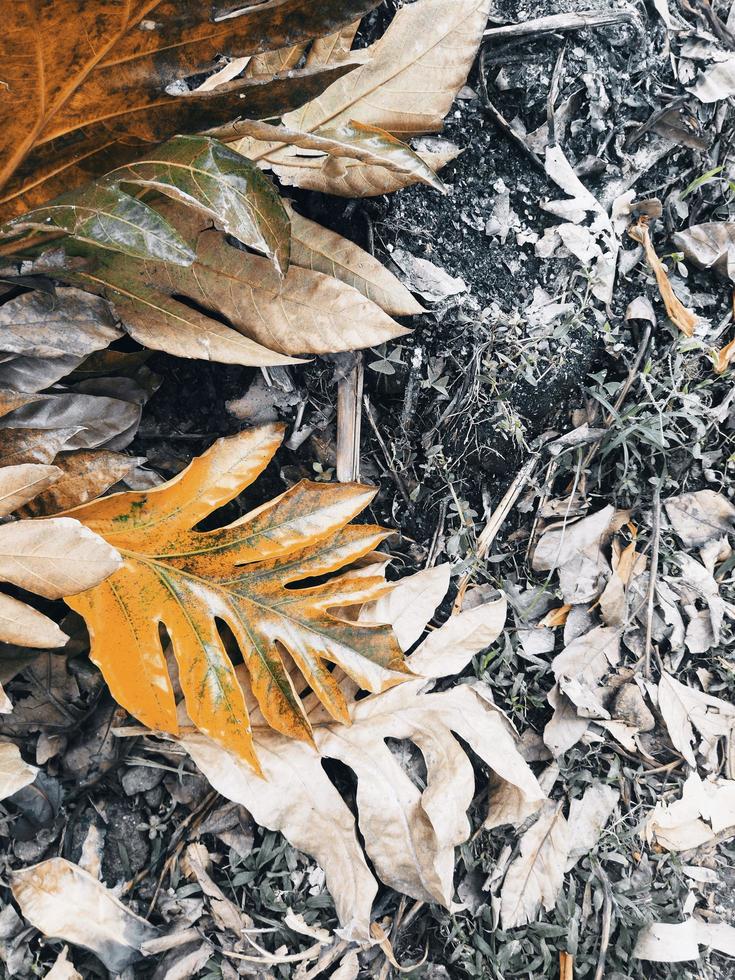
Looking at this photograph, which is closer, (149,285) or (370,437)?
(149,285)

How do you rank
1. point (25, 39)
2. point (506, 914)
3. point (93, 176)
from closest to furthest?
point (25, 39), point (93, 176), point (506, 914)

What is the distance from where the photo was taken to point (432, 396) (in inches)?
47.3

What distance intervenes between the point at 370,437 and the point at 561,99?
606mm

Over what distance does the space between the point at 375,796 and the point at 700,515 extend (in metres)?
0.70

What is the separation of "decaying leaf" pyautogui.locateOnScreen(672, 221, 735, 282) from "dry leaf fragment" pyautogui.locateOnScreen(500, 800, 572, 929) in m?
0.94

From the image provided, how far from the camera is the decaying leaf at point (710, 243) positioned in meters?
1.28

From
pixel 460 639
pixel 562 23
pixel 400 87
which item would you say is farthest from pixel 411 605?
pixel 562 23

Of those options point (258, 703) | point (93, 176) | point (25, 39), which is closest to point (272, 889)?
point (258, 703)

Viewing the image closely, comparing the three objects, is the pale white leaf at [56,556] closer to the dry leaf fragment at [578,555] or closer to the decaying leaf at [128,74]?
the decaying leaf at [128,74]

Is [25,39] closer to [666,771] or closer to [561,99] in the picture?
[561,99]

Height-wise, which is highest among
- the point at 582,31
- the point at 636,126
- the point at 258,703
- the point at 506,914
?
the point at 582,31

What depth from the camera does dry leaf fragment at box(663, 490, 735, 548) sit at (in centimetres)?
129

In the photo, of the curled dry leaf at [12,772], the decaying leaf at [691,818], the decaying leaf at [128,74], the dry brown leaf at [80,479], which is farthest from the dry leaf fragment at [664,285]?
the curled dry leaf at [12,772]

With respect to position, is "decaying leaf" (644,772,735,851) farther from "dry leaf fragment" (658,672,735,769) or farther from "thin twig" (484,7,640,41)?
"thin twig" (484,7,640,41)
